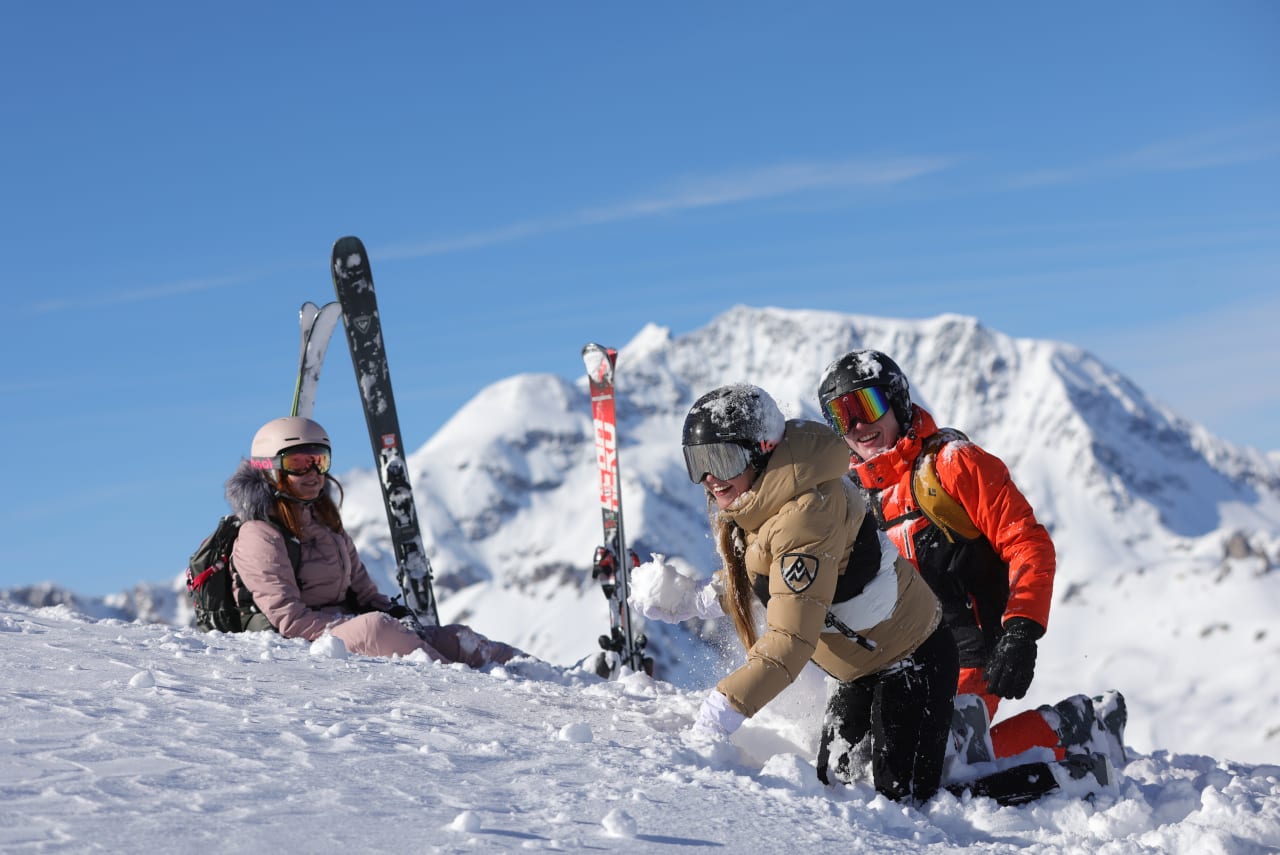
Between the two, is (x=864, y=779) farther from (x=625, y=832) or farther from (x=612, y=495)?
(x=612, y=495)

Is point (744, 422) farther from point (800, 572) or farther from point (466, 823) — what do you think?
point (466, 823)

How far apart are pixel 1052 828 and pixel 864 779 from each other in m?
0.71

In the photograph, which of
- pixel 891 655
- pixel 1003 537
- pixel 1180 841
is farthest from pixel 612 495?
pixel 1180 841

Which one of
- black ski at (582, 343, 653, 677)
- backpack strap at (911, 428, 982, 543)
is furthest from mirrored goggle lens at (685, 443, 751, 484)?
black ski at (582, 343, 653, 677)

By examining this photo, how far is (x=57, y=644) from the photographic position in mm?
5418

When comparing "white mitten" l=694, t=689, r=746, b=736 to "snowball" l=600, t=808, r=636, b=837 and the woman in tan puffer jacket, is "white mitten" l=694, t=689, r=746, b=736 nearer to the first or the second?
the woman in tan puffer jacket

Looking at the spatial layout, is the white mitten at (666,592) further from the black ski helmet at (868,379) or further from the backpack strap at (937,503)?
the backpack strap at (937,503)

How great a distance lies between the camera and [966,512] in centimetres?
595

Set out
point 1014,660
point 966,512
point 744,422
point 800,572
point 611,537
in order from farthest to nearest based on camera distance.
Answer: point 611,537 → point 966,512 → point 1014,660 → point 744,422 → point 800,572

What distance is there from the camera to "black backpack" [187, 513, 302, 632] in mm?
6988

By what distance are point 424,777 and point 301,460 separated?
12.3 ft

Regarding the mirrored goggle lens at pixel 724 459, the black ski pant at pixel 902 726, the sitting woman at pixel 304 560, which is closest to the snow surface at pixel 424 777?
the black ski pant at pixel 902 726

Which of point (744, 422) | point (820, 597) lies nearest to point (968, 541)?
point (820, 597)

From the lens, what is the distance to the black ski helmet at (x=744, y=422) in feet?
14.1
